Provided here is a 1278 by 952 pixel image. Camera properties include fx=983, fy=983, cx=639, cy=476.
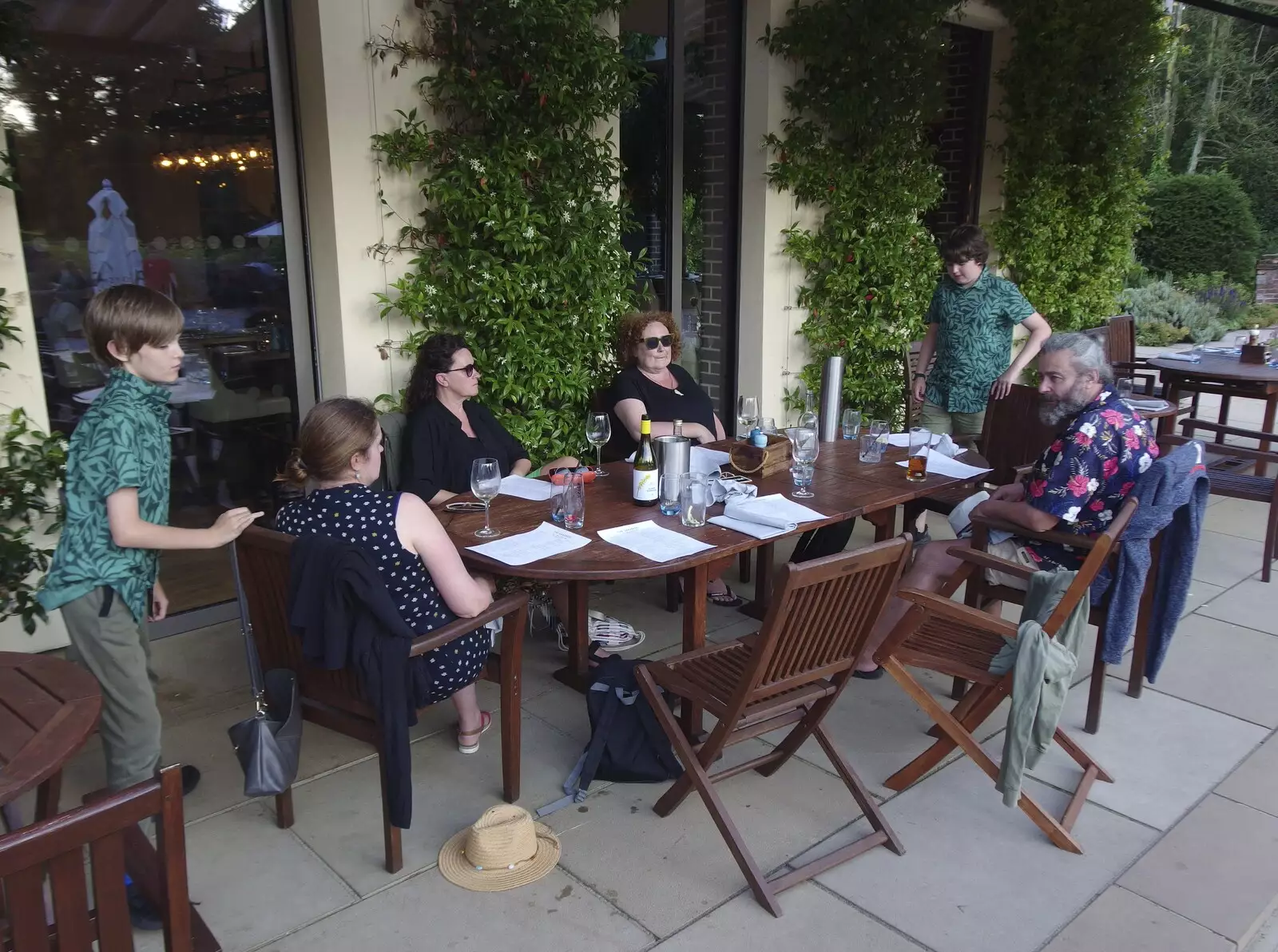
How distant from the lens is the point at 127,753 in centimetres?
248

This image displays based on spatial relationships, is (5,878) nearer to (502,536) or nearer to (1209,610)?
(502,536)

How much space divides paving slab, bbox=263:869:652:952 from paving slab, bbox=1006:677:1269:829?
4.78 ft

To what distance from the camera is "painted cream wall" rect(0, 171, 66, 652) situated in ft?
10.8

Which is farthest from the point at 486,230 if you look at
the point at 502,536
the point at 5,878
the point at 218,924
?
the point at 5,878

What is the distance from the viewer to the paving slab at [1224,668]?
11.4 ft

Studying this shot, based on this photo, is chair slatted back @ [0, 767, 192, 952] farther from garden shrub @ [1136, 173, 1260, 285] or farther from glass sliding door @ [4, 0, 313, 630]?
garden shrub @ [1136, 173, 1260, 285]

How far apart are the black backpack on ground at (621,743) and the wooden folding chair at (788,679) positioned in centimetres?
15

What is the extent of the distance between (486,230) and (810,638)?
2425 mm

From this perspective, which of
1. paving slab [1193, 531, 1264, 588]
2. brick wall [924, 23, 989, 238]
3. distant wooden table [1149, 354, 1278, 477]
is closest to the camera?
paving slab [1193, 531, 1264, 588]

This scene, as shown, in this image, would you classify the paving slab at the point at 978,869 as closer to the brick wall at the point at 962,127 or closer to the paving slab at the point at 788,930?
the paving slab at the point at 788,930

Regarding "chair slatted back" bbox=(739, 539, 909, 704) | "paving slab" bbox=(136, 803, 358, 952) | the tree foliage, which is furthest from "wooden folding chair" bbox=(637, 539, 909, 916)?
the tree foliage

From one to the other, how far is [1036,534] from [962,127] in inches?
212

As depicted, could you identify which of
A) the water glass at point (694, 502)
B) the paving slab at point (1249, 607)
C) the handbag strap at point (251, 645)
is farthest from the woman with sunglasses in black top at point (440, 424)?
the paving slab at point (1249, 607)

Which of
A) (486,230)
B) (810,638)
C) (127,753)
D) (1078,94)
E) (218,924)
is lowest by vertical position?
(218,924)
